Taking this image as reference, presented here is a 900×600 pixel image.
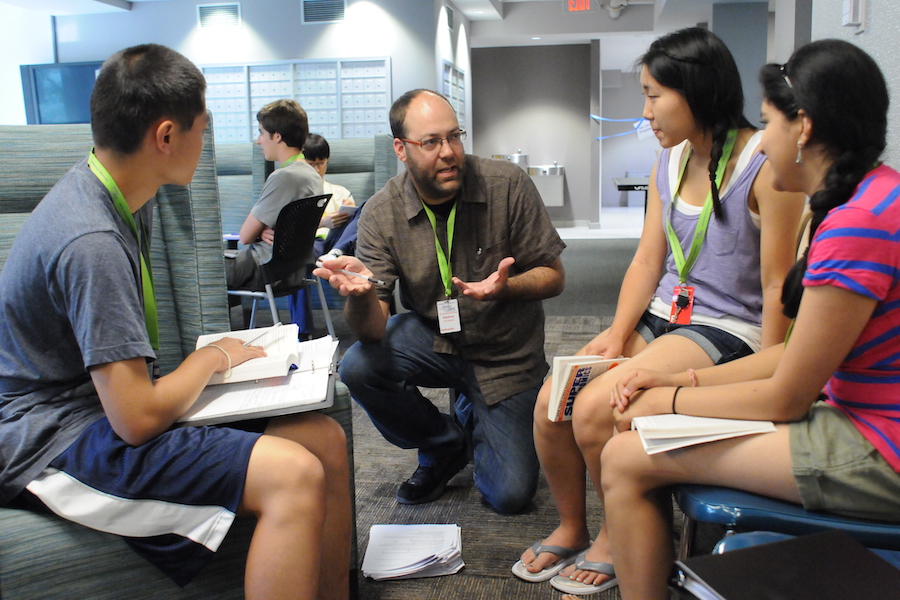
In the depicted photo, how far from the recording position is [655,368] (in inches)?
57.7

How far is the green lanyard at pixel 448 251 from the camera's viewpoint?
1975 millimetres

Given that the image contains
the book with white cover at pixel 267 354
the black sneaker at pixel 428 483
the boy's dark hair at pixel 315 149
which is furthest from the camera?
the boy's dark hair at pixel 315 149

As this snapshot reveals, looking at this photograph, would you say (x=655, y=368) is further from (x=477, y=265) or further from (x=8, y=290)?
(x=8, y=290)

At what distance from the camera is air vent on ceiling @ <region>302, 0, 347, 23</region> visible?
7.29 meters

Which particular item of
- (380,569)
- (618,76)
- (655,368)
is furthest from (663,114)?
(618,76)

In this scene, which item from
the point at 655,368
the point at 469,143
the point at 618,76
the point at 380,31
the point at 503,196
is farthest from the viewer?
the point at 618,76

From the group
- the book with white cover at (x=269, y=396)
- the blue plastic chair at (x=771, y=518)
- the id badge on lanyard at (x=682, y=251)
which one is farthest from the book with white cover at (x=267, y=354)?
the id badge on lanyard at (x=682, y=251)

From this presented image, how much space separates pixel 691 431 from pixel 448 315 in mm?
959

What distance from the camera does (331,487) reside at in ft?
4.49

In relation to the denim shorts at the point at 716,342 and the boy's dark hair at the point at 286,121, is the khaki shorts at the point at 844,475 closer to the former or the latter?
the denim shorts at the point at 716,342

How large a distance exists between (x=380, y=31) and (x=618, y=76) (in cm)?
879

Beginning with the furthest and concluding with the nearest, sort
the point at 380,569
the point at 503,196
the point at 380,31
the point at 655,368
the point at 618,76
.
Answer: the point at 618,76 → the point at 380,31 → the point at 503,196 → the point at 380,569 → the point at 655,368

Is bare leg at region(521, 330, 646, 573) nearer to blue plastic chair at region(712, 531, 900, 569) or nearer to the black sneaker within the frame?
the black sneaker

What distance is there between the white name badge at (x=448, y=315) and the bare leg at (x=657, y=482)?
30.7 inches
